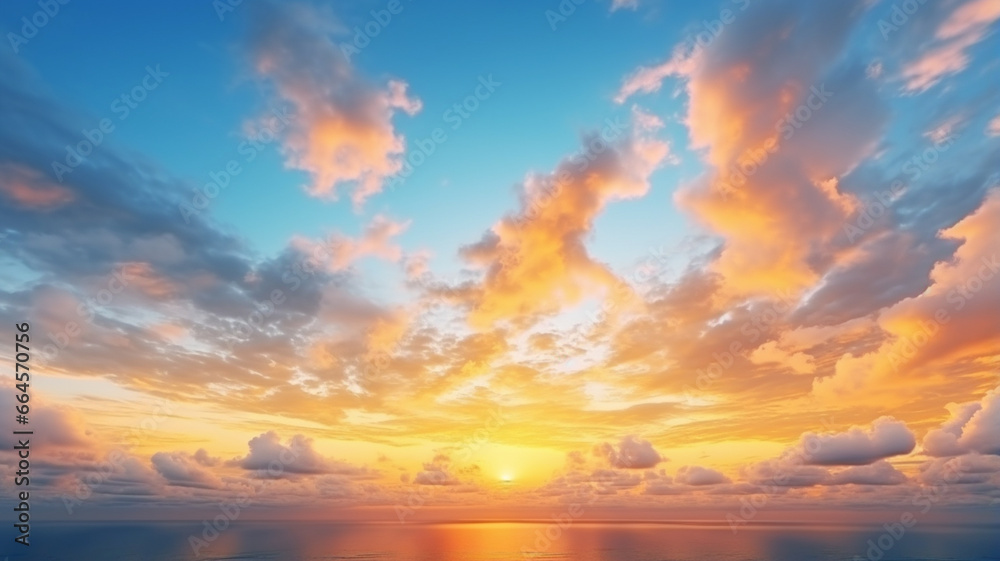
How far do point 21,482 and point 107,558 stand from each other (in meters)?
204

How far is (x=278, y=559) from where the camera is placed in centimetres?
19350

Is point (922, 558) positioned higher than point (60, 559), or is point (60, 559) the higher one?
point (60, 559)

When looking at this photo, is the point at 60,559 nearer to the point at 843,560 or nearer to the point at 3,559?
the point at 3,559

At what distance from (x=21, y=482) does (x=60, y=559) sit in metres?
213

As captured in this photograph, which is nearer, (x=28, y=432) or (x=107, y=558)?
(x=28, y=432)

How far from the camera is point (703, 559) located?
195125 mm

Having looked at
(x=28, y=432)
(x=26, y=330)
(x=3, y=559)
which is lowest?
(x=3, y=559)

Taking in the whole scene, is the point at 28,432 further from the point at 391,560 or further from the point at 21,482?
the point at 391,560

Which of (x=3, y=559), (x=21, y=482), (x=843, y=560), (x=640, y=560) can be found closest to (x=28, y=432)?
(x=21, y=482)

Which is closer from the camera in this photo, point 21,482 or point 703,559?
point 21,482

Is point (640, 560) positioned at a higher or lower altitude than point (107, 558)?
lower

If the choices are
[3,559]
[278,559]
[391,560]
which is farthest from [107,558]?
[391,560]

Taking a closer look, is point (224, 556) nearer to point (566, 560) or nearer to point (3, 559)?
point (3, 559)

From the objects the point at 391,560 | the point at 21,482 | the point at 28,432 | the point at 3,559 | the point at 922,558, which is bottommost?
the point at 922,558
